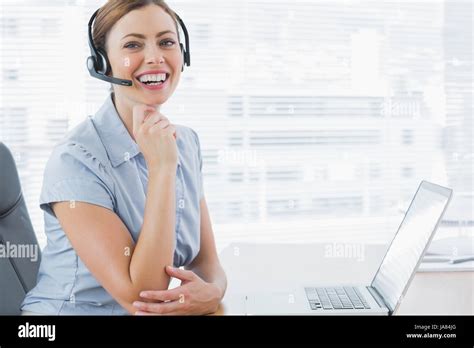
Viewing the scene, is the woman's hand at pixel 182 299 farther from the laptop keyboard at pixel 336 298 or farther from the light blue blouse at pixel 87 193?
the laptop keyboard at pixel 336 298

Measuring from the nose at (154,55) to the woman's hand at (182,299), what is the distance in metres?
0.40

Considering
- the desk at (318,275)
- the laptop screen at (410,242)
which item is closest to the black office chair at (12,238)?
the desk at (318,275)

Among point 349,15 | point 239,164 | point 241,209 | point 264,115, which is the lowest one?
point 241,209

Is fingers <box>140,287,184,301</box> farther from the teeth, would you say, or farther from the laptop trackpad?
the teeth

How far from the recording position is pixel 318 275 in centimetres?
129

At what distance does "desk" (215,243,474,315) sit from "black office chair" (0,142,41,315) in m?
0.46

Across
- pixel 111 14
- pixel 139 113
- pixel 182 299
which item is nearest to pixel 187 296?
pixel 182 299

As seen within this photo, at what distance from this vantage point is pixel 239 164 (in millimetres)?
1424

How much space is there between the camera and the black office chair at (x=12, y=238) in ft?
4.18

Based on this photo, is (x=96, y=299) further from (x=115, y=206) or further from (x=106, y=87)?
(x=106, y=87)

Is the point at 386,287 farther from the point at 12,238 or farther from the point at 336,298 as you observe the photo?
the point at 12,238

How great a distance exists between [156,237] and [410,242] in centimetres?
47
